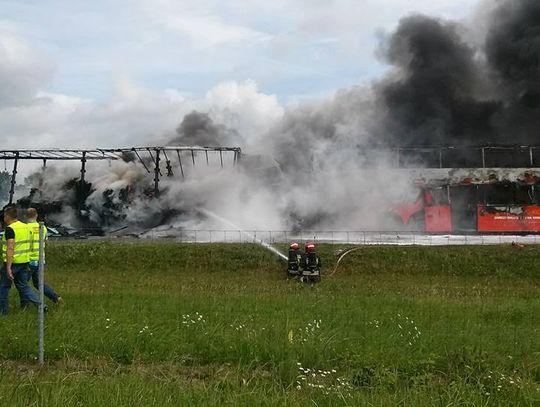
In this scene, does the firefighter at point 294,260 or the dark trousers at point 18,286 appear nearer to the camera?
the dark trousers at point 18,286

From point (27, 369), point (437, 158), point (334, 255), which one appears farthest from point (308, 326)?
point (437, 158)

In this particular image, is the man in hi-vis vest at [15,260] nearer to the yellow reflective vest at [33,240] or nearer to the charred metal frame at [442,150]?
the yellow reflective vest at [33,240]

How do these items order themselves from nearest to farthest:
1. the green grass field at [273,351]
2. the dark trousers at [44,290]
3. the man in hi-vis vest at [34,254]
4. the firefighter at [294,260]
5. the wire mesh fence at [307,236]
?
1. the green grass field at [273,351]
2. the dark trousers at [44,290]
3. the man in hi-vis vest at [34,254]
4. the firefighter at [294,260]
5. the wire mesh fence at [307,236]

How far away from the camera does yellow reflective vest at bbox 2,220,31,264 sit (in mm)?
9423

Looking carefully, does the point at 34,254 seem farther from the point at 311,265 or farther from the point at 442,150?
the point at 442,150

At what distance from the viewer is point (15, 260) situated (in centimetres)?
939

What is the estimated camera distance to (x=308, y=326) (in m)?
7.86

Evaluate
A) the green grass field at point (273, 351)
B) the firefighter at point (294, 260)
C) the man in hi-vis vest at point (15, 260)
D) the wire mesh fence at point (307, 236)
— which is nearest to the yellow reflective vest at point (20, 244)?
the man in hi-vis vest at point (15, 260)

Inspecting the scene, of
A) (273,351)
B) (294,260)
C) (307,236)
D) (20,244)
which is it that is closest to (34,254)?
(20,244)

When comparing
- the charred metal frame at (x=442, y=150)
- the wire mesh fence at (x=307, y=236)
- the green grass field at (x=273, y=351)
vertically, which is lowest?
the green grass field at (x=273, y=351)

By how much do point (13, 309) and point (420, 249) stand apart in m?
16.2

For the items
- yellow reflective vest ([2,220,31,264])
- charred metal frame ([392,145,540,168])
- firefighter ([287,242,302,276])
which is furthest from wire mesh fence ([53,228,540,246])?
yellow reflective vest ([2,220,31,264])

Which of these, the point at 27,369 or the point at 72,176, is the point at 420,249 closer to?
the point at 27,369

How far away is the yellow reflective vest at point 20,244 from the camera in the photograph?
30.9 feet
